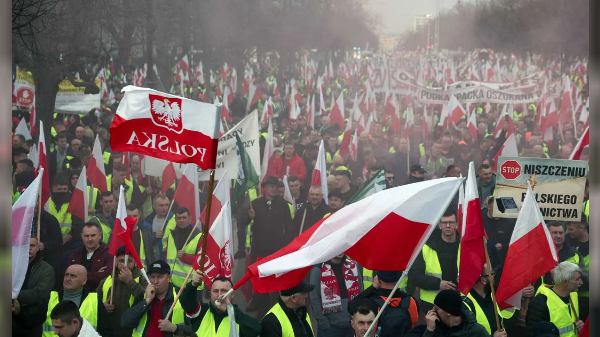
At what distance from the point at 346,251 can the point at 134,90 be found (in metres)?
1.59

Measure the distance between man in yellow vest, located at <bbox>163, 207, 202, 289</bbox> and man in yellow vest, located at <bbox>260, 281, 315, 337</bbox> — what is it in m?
1.74

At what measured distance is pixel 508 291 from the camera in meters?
5.13

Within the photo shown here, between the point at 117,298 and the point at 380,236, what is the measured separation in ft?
6.93

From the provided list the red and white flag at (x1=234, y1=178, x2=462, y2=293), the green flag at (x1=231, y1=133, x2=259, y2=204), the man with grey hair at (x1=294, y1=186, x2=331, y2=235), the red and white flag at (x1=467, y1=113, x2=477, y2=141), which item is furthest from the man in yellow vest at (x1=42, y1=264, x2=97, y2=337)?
the red and white flag at (x1=467, y1=113, x2=477, y2=141)

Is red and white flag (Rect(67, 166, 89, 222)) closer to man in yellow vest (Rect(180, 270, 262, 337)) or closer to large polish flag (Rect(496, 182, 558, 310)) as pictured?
man in yellow vest (Rect(180, 270, 262, 337))

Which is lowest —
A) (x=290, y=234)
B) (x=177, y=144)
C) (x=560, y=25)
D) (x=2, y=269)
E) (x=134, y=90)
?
(x=290, y=234)

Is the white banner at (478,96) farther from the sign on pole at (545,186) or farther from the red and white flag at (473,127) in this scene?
the sign on pole at (545,186)

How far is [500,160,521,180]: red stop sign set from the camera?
6.87m

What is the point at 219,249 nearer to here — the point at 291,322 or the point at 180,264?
the point at 180,264

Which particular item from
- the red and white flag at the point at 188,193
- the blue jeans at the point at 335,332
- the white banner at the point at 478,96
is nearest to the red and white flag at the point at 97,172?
the red and white flag at the point at 188,193

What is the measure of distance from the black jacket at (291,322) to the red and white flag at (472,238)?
1038 mm

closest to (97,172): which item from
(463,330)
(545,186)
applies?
(545,186)

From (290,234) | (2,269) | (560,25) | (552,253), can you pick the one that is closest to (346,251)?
(552,253)

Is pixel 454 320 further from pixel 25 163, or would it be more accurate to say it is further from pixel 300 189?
pixel 25 163
